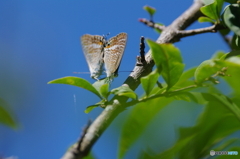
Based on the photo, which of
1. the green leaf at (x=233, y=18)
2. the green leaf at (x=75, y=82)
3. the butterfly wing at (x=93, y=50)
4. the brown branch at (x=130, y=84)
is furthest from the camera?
the butterfly wing at (x=93, y=50)

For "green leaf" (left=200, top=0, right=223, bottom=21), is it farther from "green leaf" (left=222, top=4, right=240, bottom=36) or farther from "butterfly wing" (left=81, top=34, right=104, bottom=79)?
"butterfly wing" (left=81, top=34, right=104, bottom=79)

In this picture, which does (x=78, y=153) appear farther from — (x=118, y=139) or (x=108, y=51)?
(x=108, y=51)

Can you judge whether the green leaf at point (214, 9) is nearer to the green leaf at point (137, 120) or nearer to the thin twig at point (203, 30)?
the thin twig at point (203, 30)

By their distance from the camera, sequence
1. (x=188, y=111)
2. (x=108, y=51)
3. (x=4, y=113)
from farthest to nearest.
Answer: (x=108, y=51), (x=188, y=111), (x=4, y=113)

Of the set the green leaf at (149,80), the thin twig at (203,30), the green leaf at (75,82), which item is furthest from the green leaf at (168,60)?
the thin twig at (203,30)

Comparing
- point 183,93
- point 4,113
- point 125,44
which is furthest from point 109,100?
point 125,44

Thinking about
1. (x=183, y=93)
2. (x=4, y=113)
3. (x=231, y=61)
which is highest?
(x=4, y=113)
